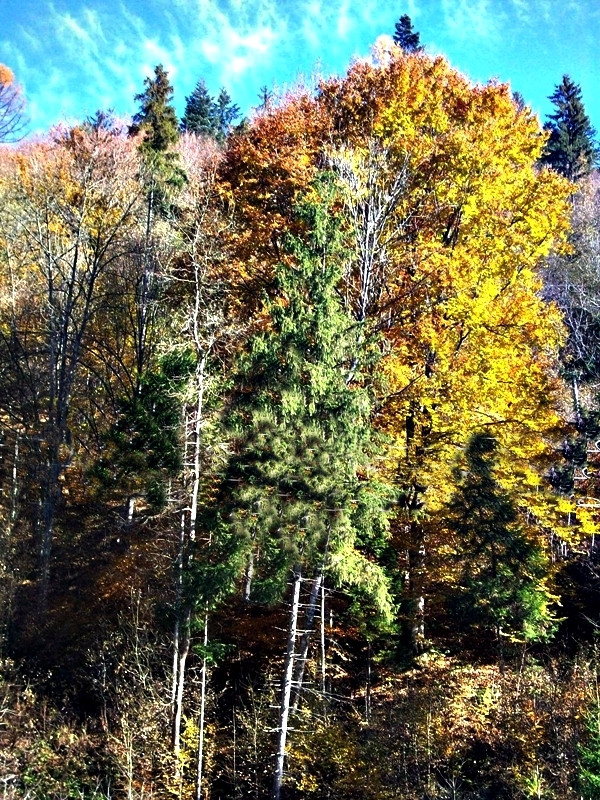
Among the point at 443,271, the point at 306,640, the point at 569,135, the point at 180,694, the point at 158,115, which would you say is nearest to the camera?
the point at 306,640

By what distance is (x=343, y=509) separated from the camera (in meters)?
12.2

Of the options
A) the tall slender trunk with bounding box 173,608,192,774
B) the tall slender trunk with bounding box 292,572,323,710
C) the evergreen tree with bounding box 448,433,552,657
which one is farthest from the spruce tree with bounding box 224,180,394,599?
the tall slender trunk with bounding box 173,608,192,774

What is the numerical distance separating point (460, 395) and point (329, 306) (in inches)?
169

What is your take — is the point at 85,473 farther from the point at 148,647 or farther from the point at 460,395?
the point at 460,395

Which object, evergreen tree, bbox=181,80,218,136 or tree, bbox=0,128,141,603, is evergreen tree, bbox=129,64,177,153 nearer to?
tree, bbox=0,128,141,603

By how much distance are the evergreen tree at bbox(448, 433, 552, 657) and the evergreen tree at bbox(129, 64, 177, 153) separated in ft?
79.3

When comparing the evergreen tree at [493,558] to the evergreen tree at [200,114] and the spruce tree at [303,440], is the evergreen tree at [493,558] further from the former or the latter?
the evergreen tree at [200,114]

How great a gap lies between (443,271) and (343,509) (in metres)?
6.78

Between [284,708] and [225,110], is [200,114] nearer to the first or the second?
[225,110]

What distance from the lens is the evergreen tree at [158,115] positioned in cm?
3225

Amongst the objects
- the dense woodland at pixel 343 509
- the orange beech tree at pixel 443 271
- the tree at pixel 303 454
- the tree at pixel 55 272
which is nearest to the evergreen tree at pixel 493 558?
the dense woodland at pixel 343 509

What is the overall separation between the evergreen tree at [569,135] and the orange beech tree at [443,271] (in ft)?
103

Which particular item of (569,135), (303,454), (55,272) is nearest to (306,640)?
(303,454)

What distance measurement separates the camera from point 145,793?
515 inches
